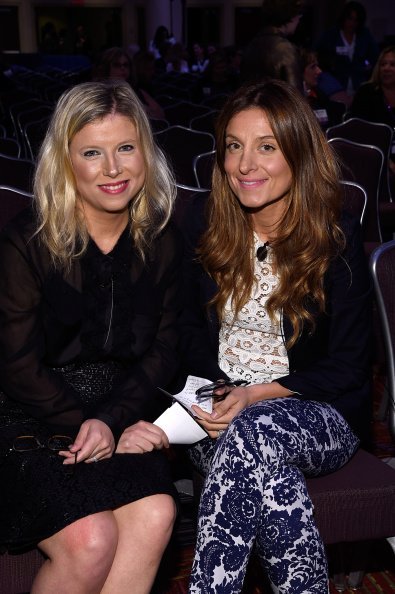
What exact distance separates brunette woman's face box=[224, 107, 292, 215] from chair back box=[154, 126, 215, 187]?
253 centimetres

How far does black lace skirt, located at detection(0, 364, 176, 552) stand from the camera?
172 cm

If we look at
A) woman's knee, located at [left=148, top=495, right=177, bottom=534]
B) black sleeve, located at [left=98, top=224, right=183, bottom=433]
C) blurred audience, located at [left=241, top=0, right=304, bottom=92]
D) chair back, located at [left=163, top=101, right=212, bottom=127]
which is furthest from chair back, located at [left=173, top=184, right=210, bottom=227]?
chair back, located at [left=163, top=101, right=212, bottom=127]

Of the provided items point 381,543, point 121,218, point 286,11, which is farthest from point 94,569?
point 286,11

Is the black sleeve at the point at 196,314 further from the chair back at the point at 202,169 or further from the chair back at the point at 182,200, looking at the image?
the chair back at the point at 202,169

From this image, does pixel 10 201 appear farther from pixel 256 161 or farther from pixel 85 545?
pixel 85 545

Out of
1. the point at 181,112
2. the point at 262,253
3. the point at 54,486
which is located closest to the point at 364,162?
the point at 262,253

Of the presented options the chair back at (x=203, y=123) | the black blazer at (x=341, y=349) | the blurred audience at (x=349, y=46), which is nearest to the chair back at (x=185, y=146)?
the chair back at (x=203, y=123)

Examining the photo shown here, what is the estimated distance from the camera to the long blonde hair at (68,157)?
1936 millimetres

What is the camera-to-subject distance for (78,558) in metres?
1.68

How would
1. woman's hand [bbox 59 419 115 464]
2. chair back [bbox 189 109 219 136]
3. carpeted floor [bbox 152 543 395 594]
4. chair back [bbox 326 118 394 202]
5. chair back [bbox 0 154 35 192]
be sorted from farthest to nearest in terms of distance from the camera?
chair back [bbox 189 109 219 136], chair back [bbox 326 118 394 202], chair back [bbox 0 154 35 192], carpeted floor [bbox 152 543 395 594], woman's hand [bbox 59 419 115 464]

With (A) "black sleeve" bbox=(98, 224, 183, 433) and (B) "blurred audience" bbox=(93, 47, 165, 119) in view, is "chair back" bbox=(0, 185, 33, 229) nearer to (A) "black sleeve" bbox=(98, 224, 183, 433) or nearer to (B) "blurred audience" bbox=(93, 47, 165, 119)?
(A) "black sleeve" bbox=(98, 224, 183, 433)

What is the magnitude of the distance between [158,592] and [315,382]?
761 millimetres

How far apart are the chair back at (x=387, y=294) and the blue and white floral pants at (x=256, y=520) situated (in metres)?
0.36

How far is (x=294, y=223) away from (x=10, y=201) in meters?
0.85
